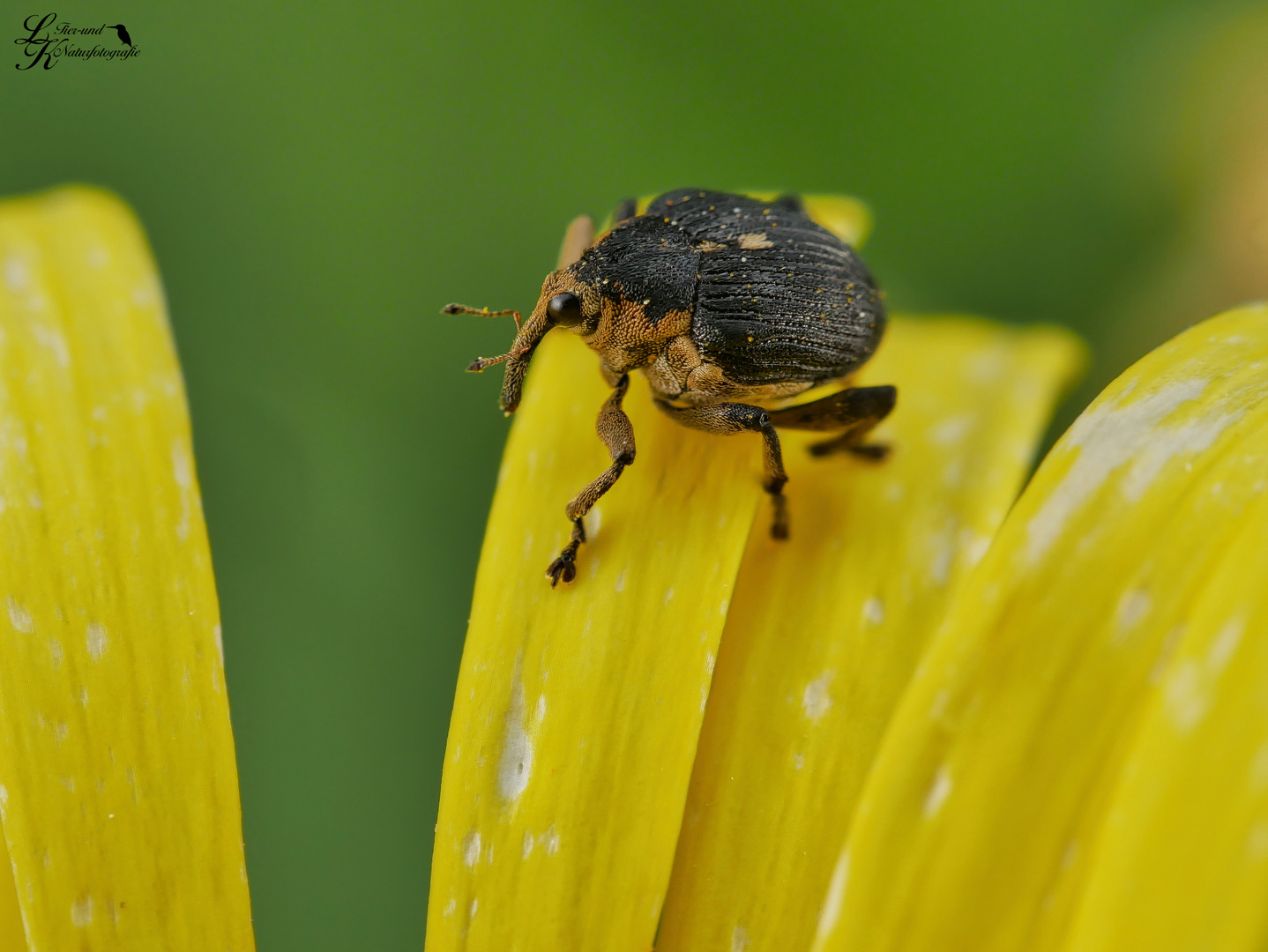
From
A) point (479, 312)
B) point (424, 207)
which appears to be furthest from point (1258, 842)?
point (424, 207)

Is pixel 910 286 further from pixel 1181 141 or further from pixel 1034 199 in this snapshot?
pixel 1181 141

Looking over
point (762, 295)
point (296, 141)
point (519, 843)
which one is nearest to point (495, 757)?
point (519, 843)

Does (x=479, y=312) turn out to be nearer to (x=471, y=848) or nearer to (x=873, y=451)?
(x=873, y=451)

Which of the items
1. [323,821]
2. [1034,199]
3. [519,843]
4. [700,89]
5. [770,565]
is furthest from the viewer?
[1034,199]

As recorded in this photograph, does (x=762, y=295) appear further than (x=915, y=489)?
Yes

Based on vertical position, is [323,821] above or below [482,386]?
below

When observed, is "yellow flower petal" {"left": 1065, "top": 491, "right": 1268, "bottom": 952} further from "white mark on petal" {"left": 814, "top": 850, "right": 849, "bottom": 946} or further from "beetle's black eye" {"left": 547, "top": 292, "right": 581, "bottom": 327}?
"beetle's black eye" {"left": 547, "top": 292, "right": 581, "bottom": 327}
